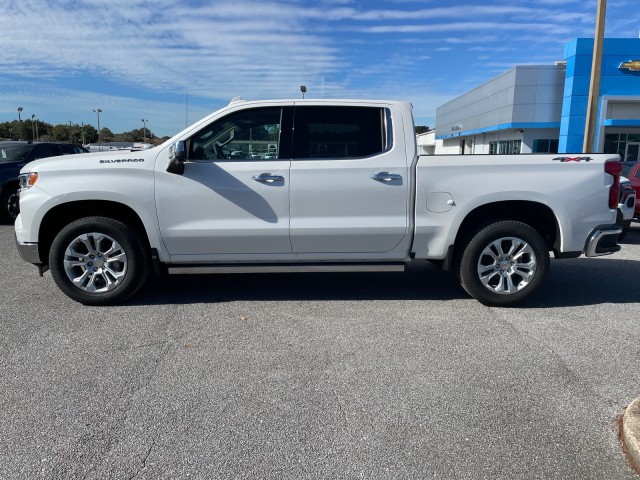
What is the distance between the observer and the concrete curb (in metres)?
2.87

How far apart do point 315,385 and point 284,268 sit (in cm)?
186

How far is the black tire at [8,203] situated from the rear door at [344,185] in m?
8.20

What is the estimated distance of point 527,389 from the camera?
375 centimetres

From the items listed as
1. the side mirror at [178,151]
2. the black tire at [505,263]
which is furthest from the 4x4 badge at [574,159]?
the side mirror at [178,151]

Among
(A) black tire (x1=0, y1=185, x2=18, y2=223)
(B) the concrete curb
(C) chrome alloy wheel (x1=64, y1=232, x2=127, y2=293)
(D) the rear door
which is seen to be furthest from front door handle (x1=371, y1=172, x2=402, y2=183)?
(A) black tire (x1=0, y1=185, x2=18, y2=223)

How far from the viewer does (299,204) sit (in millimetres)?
5387

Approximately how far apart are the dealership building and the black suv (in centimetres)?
2723

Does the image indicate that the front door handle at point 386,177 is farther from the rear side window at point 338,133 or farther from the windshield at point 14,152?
the windshield at point 14,152

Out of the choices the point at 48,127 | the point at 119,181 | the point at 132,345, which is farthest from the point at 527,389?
the point at 48,127

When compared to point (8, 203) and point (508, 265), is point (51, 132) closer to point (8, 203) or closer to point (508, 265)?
point (8, 203)

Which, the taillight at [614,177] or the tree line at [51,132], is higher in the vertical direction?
the tree line at [51,132]

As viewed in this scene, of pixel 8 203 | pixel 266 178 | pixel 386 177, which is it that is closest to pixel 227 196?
pixel 266 178

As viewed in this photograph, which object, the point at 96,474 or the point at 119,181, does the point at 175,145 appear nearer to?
the point at 119,181

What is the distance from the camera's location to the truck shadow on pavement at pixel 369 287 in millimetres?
5918
